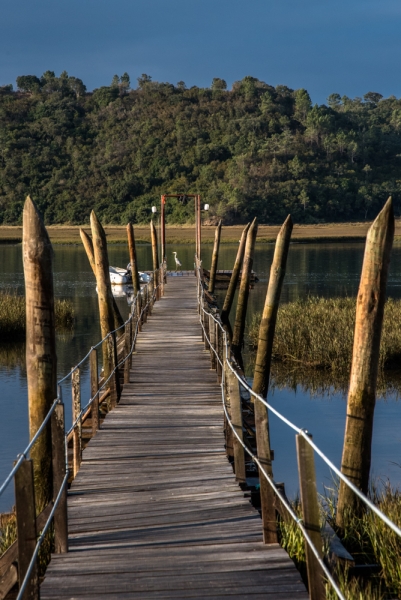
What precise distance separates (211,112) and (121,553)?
133 m

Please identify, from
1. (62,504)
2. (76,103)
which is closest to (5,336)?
(62,504)

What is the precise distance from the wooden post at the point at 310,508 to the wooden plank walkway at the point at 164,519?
38cm

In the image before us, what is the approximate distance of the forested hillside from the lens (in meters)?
103

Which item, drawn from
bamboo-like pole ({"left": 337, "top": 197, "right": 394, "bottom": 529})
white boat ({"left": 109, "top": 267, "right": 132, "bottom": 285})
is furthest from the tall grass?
white boat ({"left": 109, "top": 267, "right": 132, "bottom": 285})

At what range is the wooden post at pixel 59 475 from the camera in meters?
5.54

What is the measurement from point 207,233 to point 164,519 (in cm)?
8609

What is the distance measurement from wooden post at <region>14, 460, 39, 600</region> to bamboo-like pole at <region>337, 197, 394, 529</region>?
11.9 ft

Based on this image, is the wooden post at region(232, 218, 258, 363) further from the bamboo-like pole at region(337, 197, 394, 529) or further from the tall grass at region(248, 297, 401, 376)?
the bamboo-like pole at region(337, 197, 394, 529)

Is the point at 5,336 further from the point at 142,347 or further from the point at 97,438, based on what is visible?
the point at 97,438

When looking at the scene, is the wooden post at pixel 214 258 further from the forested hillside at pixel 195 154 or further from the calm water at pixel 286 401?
the forested hillside at pixel 195 154

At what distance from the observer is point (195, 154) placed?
Answer: 116m

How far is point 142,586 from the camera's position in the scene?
16.1 feet

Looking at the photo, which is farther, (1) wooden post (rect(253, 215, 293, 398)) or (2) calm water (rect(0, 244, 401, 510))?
(1) wooden post (rect(253, 215, 293, 398))

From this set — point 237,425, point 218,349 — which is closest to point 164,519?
point 237,425
